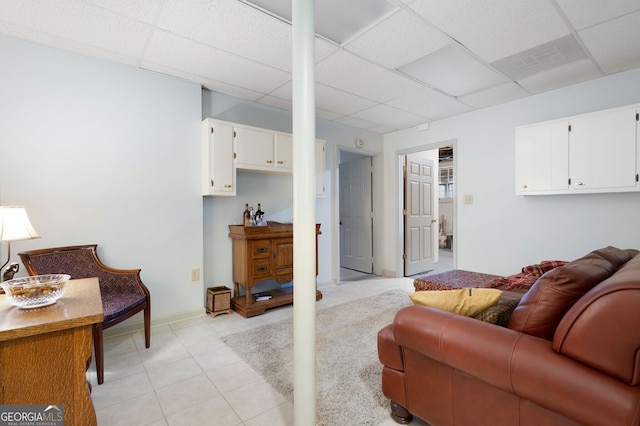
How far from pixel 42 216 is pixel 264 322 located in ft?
7.01

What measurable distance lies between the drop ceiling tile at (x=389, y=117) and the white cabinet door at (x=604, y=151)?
1878 mm

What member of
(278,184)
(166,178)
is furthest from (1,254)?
(278,184)

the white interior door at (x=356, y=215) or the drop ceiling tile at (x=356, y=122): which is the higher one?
the drop ceiling tile at (x=356, y=122)

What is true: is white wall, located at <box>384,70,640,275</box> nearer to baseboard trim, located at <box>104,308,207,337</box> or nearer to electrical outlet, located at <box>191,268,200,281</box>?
electrical outlet, located at <box>191,268,200,281</box>

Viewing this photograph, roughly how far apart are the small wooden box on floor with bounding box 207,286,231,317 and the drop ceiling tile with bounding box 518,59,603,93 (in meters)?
3.95

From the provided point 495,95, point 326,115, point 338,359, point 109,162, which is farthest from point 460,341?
point 326,115

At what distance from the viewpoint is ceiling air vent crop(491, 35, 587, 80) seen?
2.48 m

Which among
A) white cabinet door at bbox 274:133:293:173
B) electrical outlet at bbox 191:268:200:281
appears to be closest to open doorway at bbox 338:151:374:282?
white cabinet door at bbox 274:133:293:173

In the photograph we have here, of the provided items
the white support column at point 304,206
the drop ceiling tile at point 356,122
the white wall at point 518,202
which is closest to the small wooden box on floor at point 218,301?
the white support column at point 304,206

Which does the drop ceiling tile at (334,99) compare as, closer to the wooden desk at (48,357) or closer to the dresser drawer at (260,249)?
the dresser drawer at (260,249)

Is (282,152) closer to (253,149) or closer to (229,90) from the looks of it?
(253,149)

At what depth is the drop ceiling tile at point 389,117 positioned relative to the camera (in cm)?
403

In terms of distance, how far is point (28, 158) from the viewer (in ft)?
7.90

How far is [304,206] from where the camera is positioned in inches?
52.1
